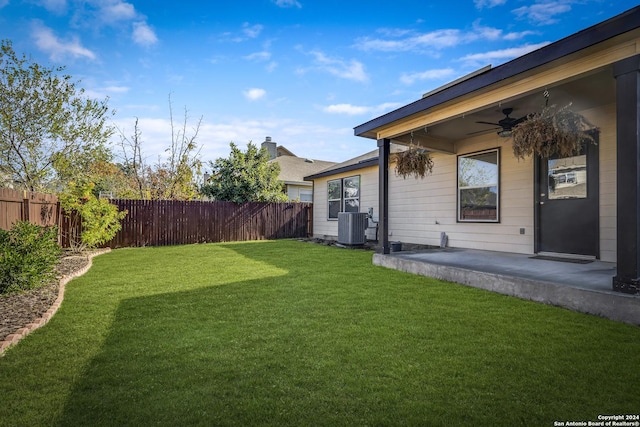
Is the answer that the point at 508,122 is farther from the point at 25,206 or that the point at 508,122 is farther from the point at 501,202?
the point at 25,206

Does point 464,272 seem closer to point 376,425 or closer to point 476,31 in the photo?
point 376,425

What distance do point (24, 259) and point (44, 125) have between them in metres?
7.73

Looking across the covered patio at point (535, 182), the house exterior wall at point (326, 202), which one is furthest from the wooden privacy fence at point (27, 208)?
the house exterior wall at point (326, 202)

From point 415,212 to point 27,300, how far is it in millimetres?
7199

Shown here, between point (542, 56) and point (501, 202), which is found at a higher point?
point (542, 56)

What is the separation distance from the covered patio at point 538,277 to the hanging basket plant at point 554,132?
1435 millimetres

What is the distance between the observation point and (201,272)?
5312mm

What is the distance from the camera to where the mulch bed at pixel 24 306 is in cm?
266

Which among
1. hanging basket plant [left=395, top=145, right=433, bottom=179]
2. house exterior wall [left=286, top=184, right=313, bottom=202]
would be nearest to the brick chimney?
house exterior wall [left=286, top=184, right=313, bottom=202]

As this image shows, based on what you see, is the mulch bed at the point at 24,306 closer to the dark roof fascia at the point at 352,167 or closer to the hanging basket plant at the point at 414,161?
the hanging basket plant at the point at 414,161

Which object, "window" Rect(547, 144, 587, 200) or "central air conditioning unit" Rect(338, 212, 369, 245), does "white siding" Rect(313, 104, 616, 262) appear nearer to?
"window" Rect(547, 144, 587, 200)

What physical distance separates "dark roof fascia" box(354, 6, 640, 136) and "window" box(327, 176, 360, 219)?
4996 millimetres

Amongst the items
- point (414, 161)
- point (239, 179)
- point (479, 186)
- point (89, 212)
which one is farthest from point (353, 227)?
point (89, 212)

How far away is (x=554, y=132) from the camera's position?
342cm
